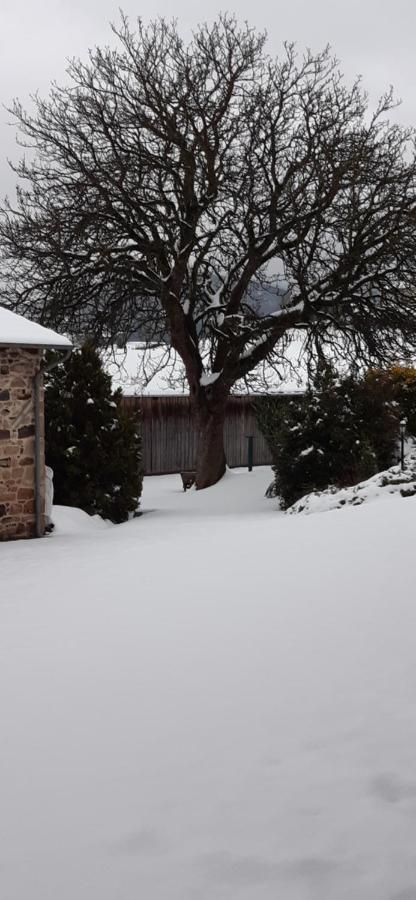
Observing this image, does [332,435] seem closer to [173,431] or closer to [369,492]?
[369,492]

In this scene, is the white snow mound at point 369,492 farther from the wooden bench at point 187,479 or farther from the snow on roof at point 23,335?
the wooden bench at point 187,479

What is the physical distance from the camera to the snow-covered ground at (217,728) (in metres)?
3.22

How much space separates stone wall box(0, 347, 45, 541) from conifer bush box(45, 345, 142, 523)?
6.99 ft

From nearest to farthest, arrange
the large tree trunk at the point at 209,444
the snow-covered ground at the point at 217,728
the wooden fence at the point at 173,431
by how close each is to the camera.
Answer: the snow-covered ground at the point at 217,728 < the large tree trunk at the point at 209,444 < the wooden fence at the point at 173,431

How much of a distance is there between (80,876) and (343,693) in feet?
6.72

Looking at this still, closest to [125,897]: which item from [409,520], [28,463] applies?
[409,520]

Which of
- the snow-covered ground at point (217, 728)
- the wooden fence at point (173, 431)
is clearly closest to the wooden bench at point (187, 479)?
the wooden fence at point (173, 431)

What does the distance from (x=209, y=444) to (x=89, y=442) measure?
5003 mm

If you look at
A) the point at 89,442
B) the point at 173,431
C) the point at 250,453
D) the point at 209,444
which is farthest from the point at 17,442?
the point at 250,453

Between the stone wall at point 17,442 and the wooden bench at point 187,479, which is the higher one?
the stone wall at point 17,442

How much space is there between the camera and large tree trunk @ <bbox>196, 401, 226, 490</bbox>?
19.4m

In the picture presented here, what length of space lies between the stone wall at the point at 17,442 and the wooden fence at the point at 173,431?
1050 cm

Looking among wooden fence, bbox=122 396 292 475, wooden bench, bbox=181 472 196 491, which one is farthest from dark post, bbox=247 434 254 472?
→ wooden bench, bbox=181 472 196 491

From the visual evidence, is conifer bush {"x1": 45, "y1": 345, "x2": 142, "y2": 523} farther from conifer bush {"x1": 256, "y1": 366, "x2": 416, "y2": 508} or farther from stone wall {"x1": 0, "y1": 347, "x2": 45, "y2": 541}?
conifer bush {"x1": 256, "y1": 366, "x2": 416, "y2": 508}
